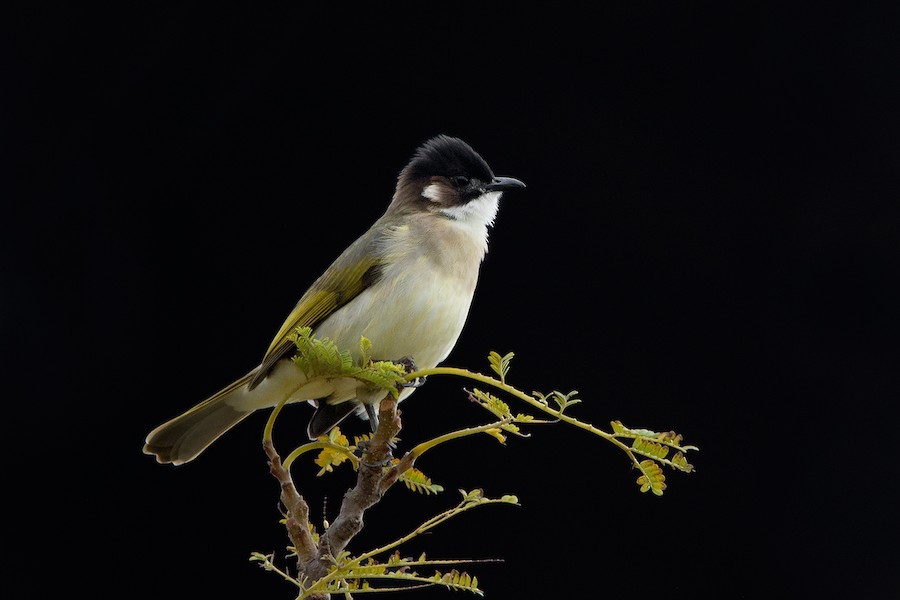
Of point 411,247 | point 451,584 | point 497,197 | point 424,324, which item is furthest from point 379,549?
point 497,197

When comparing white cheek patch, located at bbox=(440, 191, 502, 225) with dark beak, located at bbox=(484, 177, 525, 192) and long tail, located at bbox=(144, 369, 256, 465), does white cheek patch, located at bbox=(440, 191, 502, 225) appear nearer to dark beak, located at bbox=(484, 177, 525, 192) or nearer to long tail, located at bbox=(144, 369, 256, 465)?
dark beak, located at bbox=(484, 177, 525, 192)

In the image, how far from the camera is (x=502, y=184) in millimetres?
2602

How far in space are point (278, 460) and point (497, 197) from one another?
1142mm

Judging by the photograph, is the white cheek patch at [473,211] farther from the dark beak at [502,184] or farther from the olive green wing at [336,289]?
the olive green wing at [336,289]

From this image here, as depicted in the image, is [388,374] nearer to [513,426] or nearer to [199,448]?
[513,426]

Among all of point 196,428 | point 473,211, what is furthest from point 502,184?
point 196,428

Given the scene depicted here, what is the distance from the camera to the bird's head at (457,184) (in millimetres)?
2611

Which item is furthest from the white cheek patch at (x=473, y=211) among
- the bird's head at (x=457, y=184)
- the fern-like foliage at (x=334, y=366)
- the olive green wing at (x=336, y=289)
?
the fern-like foliage at (x=334, y=366)

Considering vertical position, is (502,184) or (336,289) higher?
(502,184)

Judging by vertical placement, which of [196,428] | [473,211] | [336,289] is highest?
[473,211]

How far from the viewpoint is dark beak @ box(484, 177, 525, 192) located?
259 centimetres

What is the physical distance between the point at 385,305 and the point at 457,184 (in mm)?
475

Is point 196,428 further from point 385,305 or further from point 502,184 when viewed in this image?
point 502,184

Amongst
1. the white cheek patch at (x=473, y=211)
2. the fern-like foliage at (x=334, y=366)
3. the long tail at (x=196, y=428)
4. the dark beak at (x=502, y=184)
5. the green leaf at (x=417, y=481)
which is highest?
the dark beak at (x=502, y=184)
